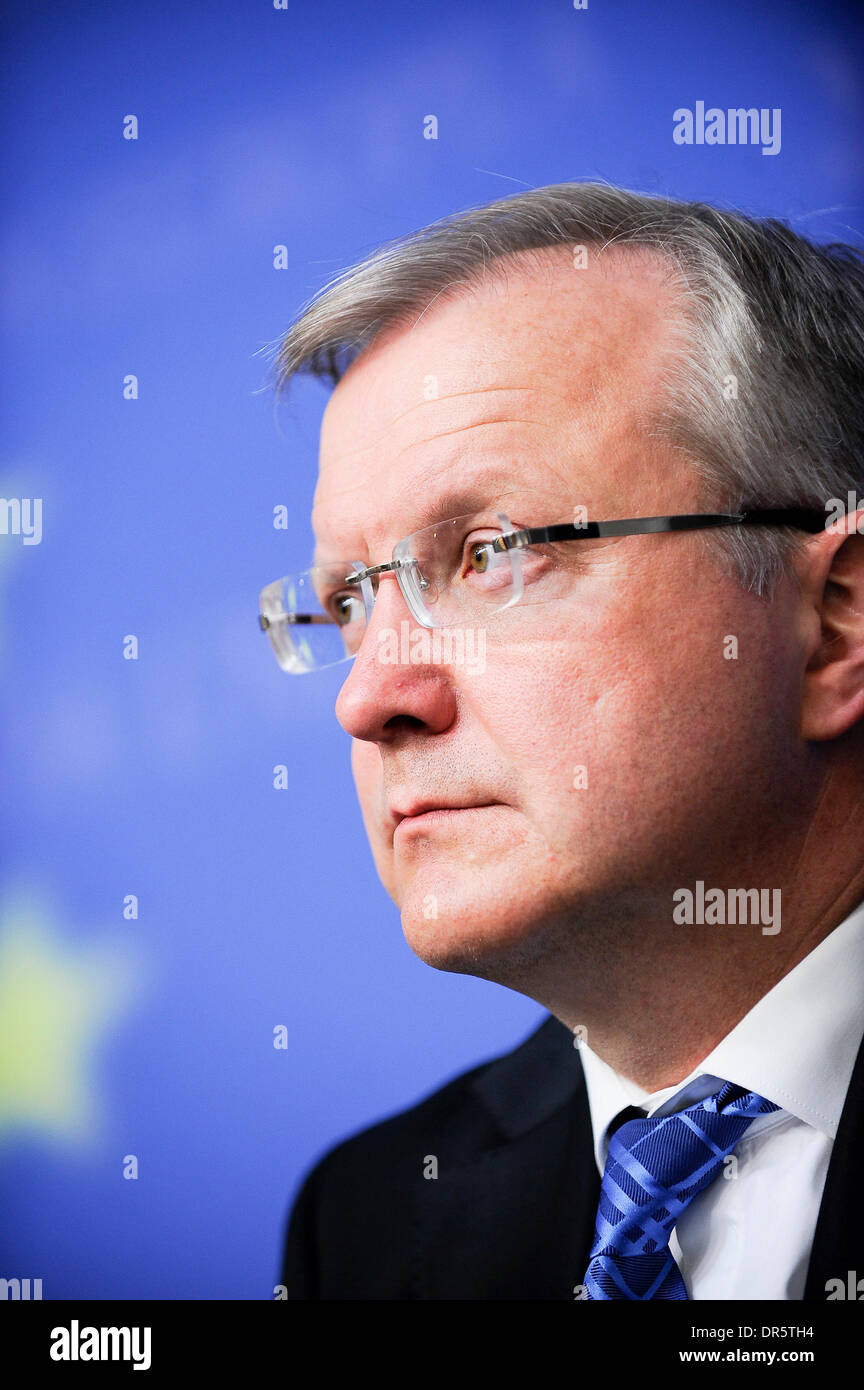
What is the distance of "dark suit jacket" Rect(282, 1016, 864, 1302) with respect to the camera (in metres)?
1.54

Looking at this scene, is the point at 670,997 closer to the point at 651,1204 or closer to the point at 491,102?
the point at 651,1204

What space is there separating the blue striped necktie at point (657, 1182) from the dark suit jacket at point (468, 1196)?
0.42 ft

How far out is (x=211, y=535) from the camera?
1.79 metres

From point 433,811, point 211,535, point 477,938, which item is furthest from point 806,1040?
point 211,535

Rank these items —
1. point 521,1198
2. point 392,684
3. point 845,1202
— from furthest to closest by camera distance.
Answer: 1. point 521,1198
2. point 392,684
3. point 845,1202

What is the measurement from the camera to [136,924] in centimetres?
174

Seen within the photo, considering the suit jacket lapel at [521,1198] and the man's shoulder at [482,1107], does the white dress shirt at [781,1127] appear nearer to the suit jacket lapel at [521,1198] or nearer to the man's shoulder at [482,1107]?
the suit jacket lapel at [521,1198]

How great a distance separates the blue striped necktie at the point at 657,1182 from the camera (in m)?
1.32

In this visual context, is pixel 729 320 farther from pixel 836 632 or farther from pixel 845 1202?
pixel 845 1202

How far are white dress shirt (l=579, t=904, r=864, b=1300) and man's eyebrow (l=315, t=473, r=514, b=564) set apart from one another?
0.57m

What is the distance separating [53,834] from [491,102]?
4.05 feet

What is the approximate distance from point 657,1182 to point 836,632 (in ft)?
2.15

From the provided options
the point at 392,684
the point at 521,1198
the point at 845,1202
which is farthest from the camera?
the point at 521,1198

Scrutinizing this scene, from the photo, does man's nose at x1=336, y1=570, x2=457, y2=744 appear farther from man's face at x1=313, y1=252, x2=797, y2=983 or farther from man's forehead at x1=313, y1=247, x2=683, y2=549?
man's forehead at x1=313, y1=247, x2=683, y2=549
